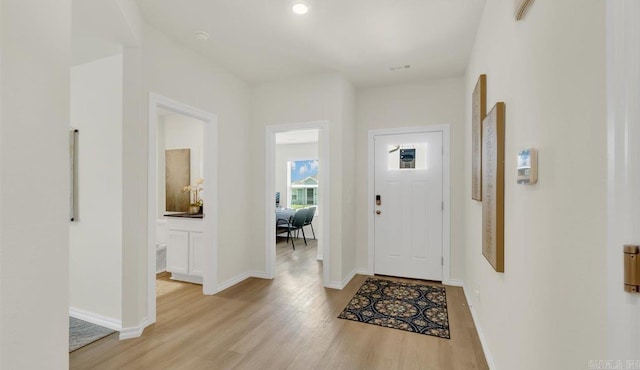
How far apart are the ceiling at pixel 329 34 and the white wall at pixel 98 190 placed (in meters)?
0.75

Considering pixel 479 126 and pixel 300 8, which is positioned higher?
pixel 300 8

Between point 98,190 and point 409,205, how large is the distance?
353cm

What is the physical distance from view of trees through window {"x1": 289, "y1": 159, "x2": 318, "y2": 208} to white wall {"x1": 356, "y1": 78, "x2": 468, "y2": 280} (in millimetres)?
3267

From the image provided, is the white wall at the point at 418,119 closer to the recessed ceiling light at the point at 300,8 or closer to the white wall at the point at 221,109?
the white wall at the point at 221,109

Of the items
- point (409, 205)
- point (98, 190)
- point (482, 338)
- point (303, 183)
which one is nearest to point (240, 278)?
point (98, 190)

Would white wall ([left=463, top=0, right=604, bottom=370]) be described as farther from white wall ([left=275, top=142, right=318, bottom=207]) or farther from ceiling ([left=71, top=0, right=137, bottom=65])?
white wall ([left=275, top=142, right=318, bottom=207])

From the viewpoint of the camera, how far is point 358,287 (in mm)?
3529

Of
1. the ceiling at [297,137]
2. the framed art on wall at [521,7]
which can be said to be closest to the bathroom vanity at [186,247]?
the ceiling at [297,137]

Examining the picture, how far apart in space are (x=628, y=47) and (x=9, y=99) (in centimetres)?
147

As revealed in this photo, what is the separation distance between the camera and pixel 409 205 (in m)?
3.88

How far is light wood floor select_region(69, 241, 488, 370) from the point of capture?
6.61 feet

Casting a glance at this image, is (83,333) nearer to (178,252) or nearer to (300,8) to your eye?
(178,252)

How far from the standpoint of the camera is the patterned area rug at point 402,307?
8.36 feet

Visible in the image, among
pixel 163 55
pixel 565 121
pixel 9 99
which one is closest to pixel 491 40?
pixel 565 121
